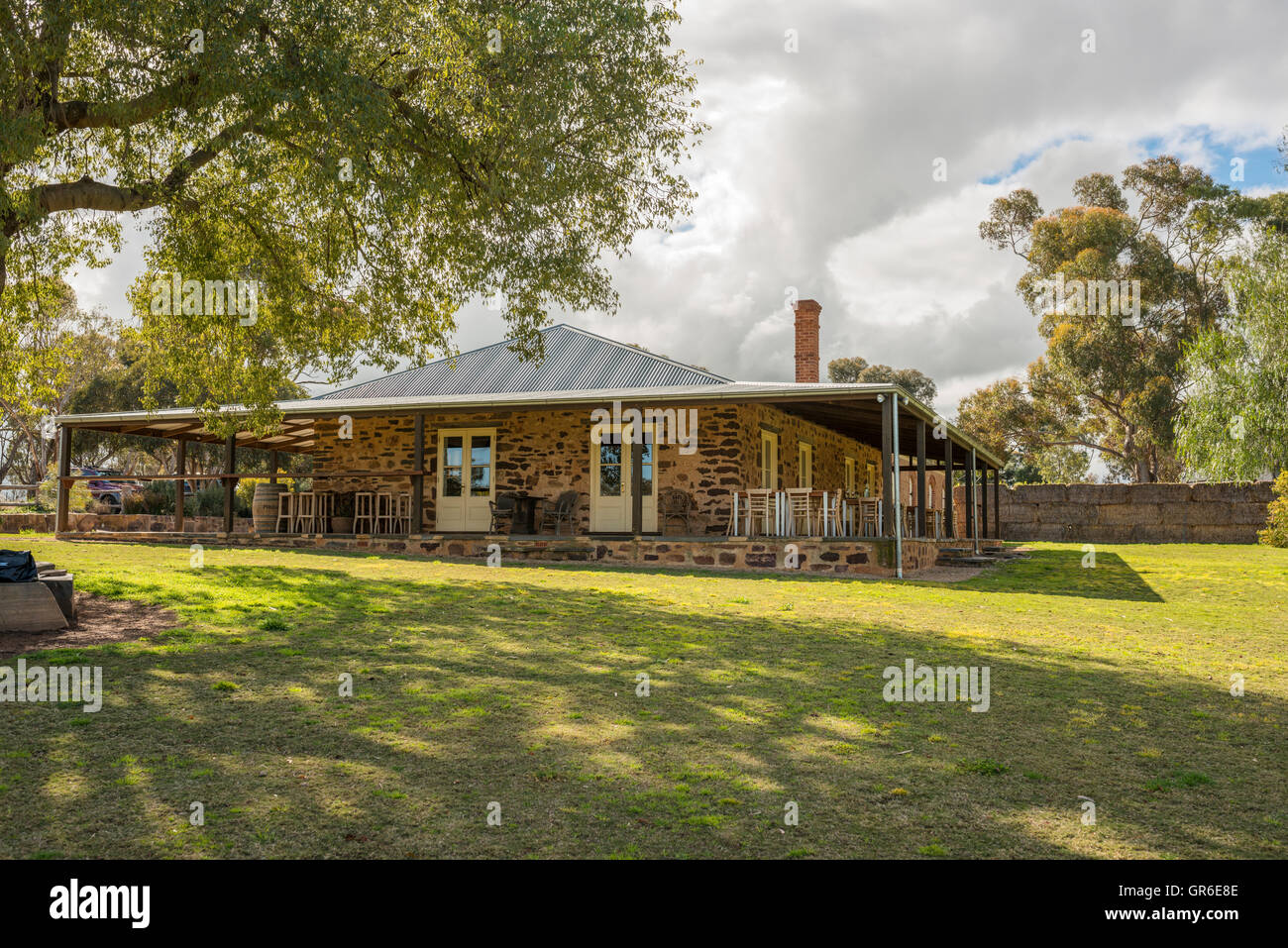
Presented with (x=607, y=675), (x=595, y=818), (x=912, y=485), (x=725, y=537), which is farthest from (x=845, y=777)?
(x=912, y=485)

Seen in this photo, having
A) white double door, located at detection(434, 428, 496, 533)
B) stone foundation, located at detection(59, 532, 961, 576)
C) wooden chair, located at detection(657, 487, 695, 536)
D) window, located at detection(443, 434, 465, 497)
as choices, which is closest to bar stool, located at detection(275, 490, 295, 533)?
stone foundation, located at detection(59, 532, 961, 576)

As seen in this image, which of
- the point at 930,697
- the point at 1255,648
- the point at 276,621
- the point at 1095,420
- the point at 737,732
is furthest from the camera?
the point at 1095,420

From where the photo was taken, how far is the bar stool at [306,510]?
17.2 metres

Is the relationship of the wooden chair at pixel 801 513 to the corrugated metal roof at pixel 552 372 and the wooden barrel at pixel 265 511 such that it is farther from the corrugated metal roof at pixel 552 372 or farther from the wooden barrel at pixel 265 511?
the wooden barrel at pixel 265 511

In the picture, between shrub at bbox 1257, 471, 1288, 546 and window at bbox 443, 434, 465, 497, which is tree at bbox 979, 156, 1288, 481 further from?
window at bbox 443, 434, 465, 497

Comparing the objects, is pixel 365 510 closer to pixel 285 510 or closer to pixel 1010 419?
pixel 285 510

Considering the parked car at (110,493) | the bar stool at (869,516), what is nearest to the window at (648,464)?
the bar stool at (869,516)

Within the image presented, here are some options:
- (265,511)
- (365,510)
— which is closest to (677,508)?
Result: (365,510)

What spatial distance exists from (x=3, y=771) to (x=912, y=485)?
2645cm

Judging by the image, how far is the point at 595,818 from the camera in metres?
3.34

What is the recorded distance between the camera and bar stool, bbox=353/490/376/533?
1694cm

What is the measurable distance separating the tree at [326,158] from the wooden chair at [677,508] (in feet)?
17.2

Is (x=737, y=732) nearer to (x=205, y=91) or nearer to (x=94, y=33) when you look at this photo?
(x=205, y=91)

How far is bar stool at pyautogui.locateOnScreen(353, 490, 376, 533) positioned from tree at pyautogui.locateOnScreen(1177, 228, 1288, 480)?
2182cm
